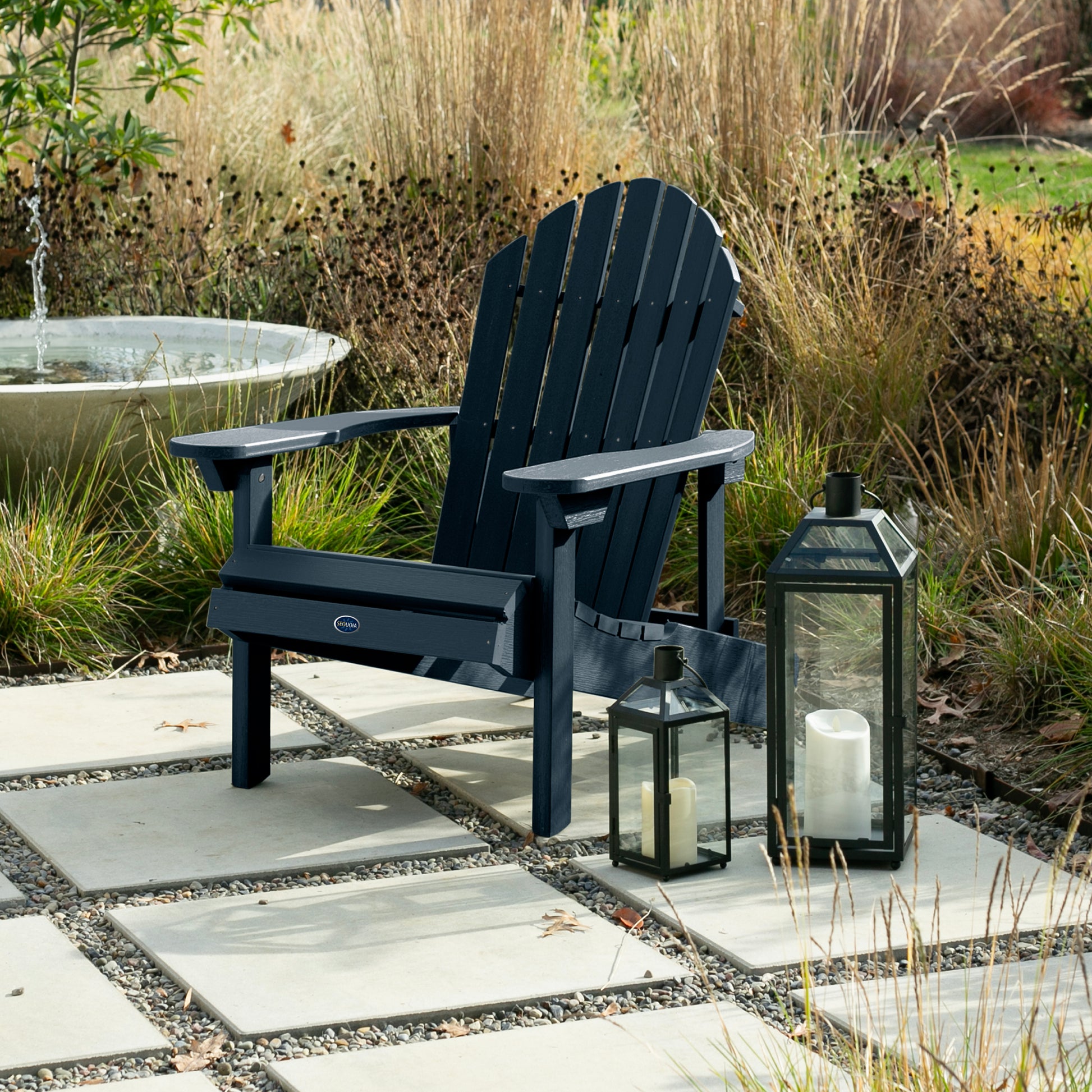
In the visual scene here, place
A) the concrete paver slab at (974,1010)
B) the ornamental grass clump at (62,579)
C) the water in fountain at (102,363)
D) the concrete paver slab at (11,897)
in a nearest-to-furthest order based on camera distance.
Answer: the concrete paver slab at (974,1010), the concrete paver slab at (11,897), the ornamental grass clump at (62,579), the water in fountain at (102,363)

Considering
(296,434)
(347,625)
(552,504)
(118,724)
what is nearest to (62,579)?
(118,724)

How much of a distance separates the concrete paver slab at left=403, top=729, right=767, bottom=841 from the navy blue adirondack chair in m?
0.09

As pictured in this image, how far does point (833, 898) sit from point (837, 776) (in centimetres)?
41

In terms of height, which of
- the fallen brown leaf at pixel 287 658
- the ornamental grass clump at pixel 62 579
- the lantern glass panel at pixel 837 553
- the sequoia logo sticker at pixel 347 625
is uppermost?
the lantern glass panel at pixel 837 553

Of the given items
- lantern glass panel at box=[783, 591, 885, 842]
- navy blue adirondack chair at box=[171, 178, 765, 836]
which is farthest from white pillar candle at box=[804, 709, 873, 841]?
navy blue adirondack chair at box=[171, 178, 765, 836]

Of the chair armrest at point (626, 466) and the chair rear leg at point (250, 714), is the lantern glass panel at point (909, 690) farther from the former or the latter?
the chair rear leg at point (250, 714)

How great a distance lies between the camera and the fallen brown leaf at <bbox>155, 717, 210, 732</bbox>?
3707 millimetres

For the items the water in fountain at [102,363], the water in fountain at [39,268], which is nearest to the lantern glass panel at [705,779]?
the water in fountain at [102,363]

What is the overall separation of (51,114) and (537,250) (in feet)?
10.1

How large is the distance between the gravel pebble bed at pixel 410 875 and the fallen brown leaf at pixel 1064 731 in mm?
209

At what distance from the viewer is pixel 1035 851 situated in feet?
9.86

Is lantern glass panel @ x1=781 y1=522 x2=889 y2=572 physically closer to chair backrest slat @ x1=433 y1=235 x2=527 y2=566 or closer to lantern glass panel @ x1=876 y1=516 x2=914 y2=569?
lantern glass panel @ x1=876 y1=516 x2=914 y2=569

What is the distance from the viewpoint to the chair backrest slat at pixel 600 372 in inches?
139

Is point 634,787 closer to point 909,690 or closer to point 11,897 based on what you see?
point 909,690
